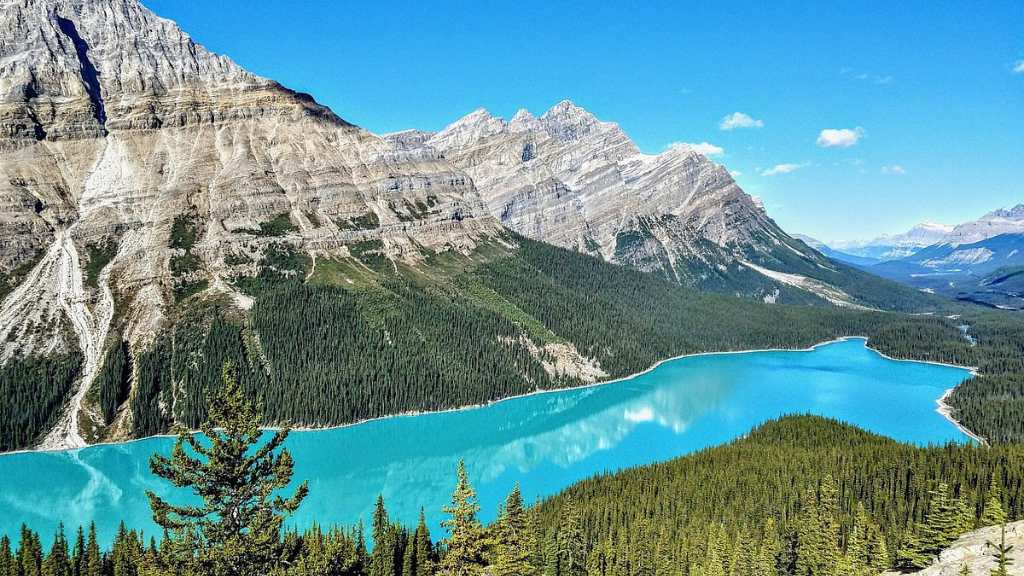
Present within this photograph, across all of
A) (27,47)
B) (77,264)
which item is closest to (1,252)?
(77,264)

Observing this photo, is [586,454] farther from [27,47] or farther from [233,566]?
[27,47]

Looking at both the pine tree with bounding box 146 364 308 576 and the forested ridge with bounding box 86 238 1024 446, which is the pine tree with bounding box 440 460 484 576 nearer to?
the pine tree with bounding box 146 364 308 576

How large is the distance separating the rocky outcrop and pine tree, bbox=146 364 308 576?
3361 centimetres

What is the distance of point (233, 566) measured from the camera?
2409 cm

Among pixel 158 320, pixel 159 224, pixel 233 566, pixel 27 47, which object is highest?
pixel 27 47

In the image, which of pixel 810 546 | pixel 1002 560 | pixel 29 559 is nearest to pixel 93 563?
pixel 29 559

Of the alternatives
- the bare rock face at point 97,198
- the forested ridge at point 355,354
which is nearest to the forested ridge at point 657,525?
the forested ridge at point 355,354

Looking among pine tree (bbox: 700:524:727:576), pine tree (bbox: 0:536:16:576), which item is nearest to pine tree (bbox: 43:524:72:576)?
pine tree (bbox: 0:536:16:576)

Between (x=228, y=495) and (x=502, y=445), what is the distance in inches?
3806

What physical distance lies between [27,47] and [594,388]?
18664 centimetres

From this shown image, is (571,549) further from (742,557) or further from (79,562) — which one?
(79,562)

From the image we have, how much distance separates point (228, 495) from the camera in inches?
964

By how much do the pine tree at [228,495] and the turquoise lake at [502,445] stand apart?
55786 mm

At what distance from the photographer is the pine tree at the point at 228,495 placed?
2372 cm
